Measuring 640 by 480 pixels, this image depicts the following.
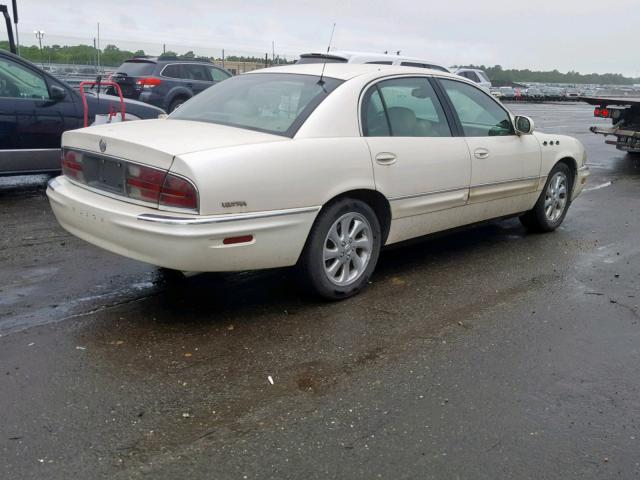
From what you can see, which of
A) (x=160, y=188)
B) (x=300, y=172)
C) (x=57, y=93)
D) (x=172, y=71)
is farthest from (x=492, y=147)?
(x=172, y=71)

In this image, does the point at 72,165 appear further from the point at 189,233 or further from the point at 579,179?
the point at 579,179

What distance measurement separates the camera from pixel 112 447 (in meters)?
2.86

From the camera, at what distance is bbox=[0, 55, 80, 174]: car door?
7.51 meters

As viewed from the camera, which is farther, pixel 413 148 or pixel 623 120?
pixel 623 120

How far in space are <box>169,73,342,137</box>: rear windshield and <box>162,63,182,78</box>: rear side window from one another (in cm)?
1157

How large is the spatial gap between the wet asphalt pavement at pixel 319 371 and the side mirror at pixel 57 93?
277 centimetres

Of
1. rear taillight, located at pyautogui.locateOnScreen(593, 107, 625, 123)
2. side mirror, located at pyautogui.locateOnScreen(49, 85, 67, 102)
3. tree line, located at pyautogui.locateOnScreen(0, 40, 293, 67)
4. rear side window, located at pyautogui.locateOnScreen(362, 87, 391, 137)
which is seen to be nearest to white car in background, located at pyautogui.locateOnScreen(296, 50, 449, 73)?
rear taillight, located at pyautogui.locateOnScreen(593, 107, 625, 123)

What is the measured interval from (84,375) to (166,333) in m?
0.65

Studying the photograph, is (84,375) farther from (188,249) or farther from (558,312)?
(558,312)

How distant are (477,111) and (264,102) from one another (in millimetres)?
2016

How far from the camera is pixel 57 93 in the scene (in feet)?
25.8

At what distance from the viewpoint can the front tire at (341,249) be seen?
14.3ft

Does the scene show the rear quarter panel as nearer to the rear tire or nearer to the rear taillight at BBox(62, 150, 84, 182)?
the rear tire

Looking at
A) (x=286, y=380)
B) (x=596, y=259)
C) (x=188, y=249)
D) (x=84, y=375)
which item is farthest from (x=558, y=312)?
(x=84, y=375)
